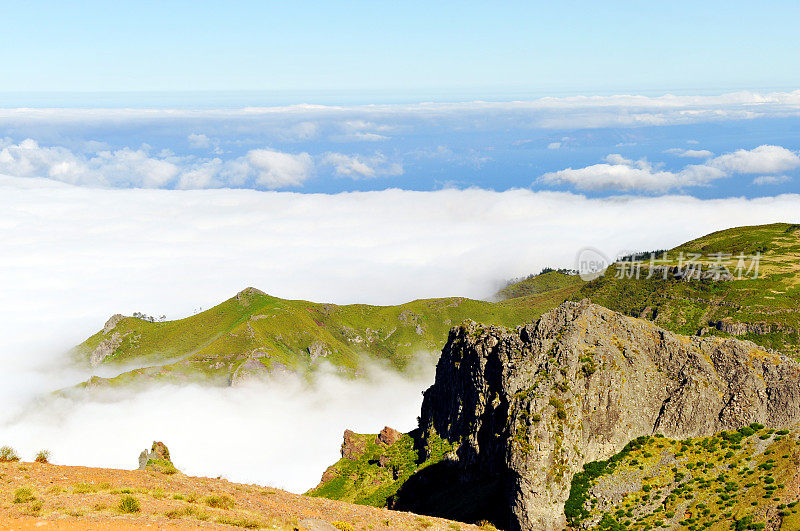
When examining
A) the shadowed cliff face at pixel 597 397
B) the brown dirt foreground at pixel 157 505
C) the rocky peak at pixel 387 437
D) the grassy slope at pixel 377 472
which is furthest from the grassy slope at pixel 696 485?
the rocky peak at pixel 387 437

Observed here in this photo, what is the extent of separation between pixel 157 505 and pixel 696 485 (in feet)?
149

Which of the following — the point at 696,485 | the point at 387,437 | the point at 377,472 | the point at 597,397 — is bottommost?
the point at 377,472

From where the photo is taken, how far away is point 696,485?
1882 inches

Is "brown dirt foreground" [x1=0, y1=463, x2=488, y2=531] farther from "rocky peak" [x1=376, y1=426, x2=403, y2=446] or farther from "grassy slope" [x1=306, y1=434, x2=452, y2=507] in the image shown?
"rocky peak" [x1=376, y1=426, x2=403, y2=446]

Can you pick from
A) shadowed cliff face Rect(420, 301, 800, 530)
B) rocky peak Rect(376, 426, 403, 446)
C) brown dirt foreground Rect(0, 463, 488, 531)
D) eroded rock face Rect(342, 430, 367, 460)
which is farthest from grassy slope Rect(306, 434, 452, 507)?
brown dirt foreground Rect(0, 463, 488, 531)

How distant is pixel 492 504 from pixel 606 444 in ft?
45.2

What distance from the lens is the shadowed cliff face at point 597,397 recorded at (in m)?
52.1

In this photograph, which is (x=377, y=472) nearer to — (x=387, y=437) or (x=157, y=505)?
(x=387, y=437)

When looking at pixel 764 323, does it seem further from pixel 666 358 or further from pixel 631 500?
pixel 631 500

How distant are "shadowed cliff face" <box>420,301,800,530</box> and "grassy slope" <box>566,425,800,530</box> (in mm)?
1685

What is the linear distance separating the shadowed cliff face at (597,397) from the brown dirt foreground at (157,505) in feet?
39.8

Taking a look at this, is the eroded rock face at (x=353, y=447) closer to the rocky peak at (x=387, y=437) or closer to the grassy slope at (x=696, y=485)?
the rocky peak at (x=387, y=437)

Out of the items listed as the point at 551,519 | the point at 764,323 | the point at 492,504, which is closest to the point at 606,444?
the point at 551,519

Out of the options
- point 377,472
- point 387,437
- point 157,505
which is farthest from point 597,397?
point 387,437
